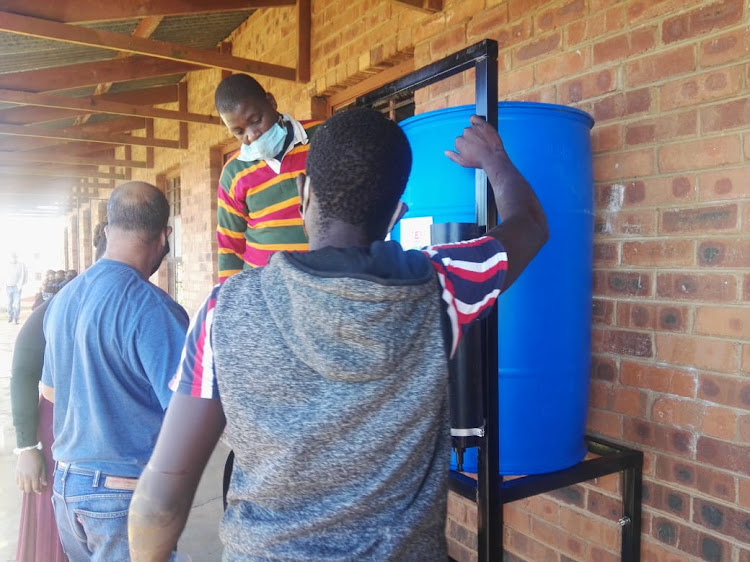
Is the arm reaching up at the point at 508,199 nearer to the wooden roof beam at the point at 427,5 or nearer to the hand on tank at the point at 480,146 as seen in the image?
the hand on tank at the point at 480,146

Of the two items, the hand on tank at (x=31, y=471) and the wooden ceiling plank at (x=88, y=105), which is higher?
the wooden ceiling plank at (x=88, y=105)

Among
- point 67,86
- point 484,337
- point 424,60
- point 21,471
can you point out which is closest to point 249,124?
point 424,60

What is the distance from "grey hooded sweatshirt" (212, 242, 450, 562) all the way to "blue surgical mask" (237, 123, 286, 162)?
50.7 inches

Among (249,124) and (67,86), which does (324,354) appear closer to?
(249,124)

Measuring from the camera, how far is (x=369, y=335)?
32.6 inches

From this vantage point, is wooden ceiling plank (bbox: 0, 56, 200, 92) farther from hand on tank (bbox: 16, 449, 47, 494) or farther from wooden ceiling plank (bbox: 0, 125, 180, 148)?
hand on tank (bbox: 16, 449, 47, 494)

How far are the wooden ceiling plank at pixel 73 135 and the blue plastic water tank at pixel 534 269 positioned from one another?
4.71 m

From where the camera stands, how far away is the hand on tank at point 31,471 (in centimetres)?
186

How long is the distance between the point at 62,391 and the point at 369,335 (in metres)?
1.27

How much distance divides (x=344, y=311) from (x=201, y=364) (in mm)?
244

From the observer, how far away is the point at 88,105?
4395 mm

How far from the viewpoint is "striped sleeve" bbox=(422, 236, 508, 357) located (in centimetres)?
94

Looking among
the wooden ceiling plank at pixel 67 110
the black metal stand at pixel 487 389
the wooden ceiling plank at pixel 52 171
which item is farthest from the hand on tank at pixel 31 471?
the wooden ceiling plank at pixel 52 171

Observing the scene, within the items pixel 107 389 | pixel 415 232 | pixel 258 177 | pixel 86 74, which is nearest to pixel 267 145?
pixel 258 177
